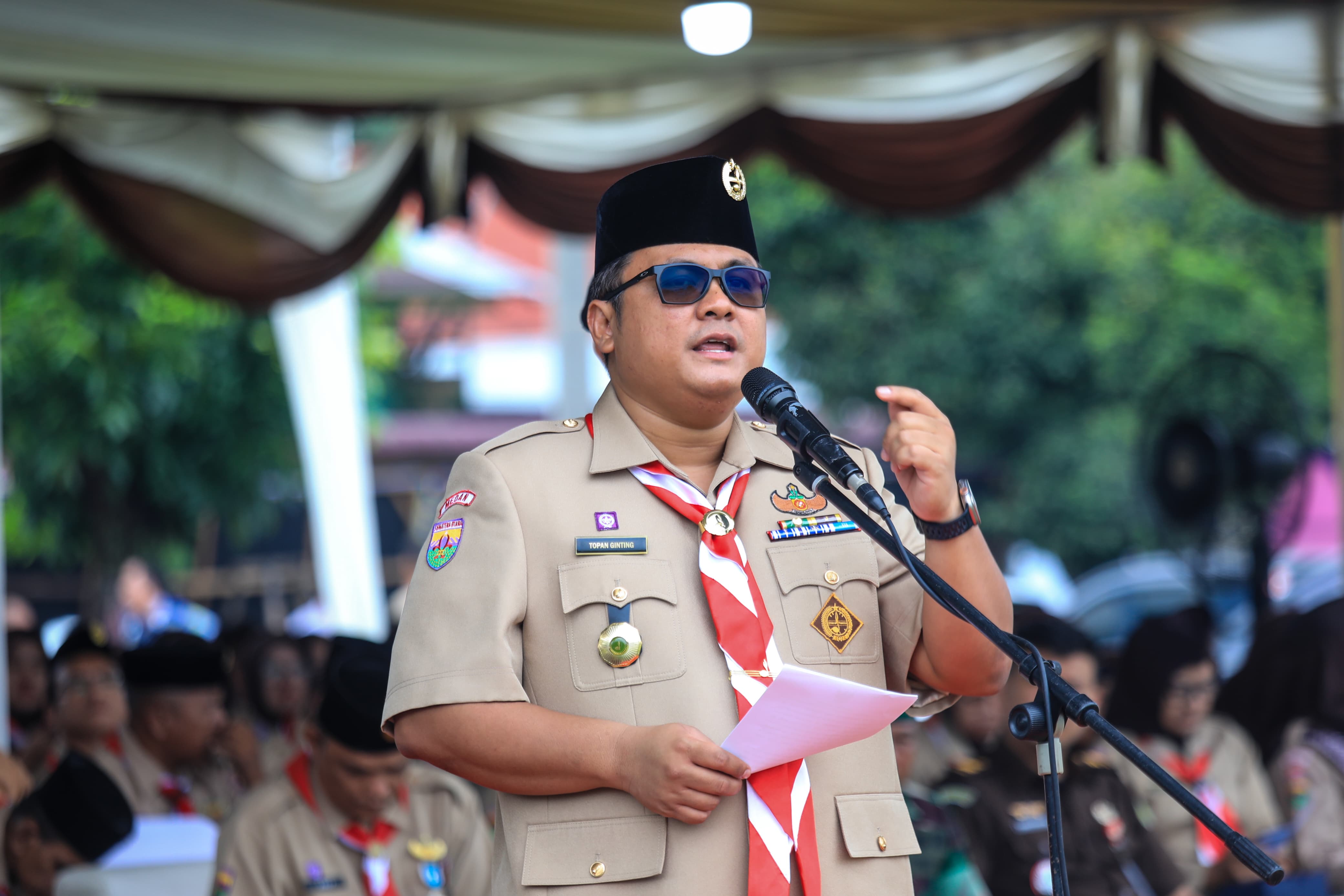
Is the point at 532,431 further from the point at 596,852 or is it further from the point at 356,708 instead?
the point at 356,708

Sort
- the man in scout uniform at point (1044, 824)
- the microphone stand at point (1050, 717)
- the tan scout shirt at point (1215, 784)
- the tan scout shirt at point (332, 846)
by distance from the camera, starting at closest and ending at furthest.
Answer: the microphone stand at point (1050, 717), the tan scout shirt at point (332, 846), the man in scout uniform at point (1044, 824), the tan scout shirt at point (1215, 784)

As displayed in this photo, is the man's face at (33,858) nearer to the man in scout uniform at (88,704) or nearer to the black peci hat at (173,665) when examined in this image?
the man in scout uniform at (88,704)

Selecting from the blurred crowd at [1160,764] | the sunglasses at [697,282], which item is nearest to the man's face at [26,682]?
the blurred crowd at [1160,764]

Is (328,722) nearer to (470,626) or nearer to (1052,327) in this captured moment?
(470,626)

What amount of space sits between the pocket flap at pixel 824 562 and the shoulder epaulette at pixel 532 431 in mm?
389

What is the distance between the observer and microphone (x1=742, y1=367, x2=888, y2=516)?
1901 millimetres

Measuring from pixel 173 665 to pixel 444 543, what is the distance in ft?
13.3

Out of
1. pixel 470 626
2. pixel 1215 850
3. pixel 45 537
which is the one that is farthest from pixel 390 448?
pixel 470 626

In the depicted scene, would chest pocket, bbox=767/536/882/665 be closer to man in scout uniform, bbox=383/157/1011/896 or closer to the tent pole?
man in scout uniform, bbox=383/157/1011/896

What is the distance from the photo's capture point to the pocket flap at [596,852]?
1.98m

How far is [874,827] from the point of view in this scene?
210cm

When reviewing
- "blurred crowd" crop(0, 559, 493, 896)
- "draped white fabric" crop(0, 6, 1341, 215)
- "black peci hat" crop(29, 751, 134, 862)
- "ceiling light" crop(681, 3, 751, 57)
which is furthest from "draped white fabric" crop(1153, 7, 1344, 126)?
"black peci hat" crop(29, 751, 134, 862)

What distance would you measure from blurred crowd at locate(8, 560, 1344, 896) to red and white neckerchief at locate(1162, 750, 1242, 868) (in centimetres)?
1

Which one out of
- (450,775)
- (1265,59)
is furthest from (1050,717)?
(1265,59)
